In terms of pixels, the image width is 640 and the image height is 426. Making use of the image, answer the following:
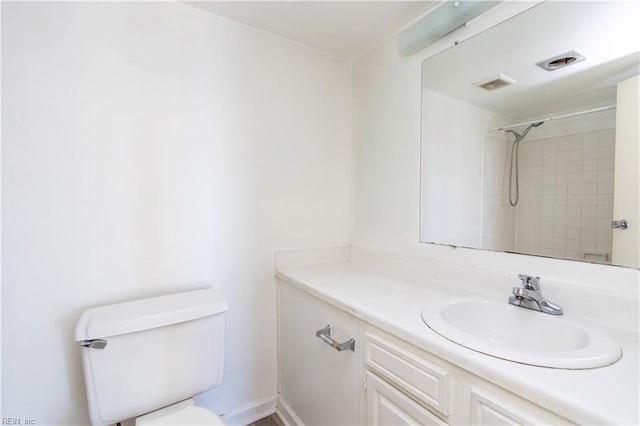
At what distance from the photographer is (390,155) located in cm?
167

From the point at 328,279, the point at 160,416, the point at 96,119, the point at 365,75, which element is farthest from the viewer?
the point at 365,75


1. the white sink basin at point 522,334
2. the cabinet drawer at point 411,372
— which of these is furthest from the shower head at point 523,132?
the cabinet drawer at point 411,372

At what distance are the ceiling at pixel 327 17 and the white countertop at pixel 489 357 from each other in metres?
1.29

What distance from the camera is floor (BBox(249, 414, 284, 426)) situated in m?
1.58

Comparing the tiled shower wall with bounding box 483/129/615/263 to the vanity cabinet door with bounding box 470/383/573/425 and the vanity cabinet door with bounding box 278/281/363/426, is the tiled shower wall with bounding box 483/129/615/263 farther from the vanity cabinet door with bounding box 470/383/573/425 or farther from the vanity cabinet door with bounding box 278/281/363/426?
the vanity cabinet door with bounding box 278/281/363/426

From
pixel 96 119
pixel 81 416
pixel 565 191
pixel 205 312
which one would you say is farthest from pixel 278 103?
pixel 81 416

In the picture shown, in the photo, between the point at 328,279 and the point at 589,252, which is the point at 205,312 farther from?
the point at 589,252

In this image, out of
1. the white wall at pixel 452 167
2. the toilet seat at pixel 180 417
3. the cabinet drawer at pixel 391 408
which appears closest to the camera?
the cabinet drawer at pixel 391 408

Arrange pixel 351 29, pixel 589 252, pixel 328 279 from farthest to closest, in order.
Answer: pixel 351 29, pixel 328 279, pixel 589 252

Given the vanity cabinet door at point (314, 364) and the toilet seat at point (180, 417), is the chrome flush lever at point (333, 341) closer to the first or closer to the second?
the vanity cabinet door at point (314, 364)

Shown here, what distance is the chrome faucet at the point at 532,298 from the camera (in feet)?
3.20

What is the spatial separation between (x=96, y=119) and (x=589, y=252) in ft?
6.28

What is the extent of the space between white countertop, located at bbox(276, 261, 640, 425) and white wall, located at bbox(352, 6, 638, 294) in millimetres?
233

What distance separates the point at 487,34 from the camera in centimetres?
126
